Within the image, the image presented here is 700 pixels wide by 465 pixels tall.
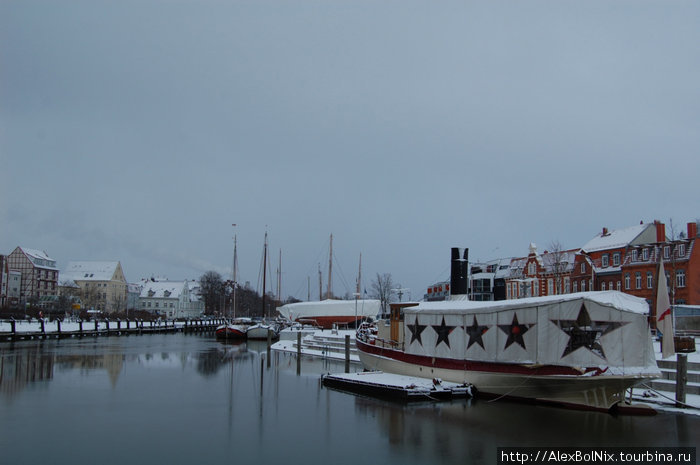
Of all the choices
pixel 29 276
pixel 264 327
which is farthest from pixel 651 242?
pixel 29 276

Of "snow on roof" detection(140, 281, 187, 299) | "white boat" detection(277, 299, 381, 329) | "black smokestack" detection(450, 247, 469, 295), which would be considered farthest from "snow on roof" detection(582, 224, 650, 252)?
"snow on roof" detection(140, 281, 187, 299)

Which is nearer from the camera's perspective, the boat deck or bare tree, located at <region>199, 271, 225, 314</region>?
the boat deck

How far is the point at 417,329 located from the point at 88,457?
15.4m

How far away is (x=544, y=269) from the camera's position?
66.0m

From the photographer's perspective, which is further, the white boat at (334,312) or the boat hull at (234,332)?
the boat hull at (234,332)

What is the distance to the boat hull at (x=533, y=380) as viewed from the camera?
19641mm

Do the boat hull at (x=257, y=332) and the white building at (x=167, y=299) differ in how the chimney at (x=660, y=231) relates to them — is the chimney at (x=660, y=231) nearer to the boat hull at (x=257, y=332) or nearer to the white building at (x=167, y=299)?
the boat hull at (x=257, y=332)

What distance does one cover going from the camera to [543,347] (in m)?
20.9

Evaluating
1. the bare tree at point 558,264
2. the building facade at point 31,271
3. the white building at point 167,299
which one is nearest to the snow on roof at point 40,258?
the building facade at point 31,271

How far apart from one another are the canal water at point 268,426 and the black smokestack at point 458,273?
8440 mm

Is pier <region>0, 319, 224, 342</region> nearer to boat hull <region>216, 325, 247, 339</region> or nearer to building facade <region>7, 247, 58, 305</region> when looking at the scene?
boat hull <region>216, 325, 247, 339</region>

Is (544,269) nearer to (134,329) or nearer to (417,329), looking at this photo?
(417,329)

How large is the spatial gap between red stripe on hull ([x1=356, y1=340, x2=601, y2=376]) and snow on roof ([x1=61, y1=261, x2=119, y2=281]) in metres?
128

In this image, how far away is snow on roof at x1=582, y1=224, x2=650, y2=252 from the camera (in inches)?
2258
